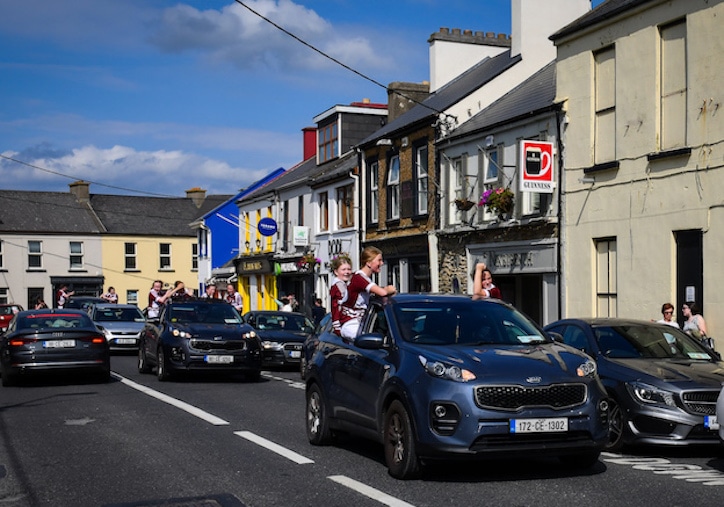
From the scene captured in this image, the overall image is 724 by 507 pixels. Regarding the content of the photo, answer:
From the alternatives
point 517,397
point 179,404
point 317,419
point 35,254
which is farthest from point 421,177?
point 35,254

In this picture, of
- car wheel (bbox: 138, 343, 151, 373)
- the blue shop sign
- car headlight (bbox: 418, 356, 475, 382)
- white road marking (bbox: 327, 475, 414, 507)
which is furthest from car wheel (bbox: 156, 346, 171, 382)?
the blue shop sign

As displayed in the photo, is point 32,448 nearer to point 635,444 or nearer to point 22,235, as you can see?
point 635,444

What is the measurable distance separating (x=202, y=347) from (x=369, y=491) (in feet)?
36.0

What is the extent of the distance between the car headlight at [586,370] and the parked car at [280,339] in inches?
560

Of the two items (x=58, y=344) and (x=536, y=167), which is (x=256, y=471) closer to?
(x=58, y=344)

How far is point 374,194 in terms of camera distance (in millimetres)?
34062

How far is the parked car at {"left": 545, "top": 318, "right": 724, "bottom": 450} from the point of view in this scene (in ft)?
31.4

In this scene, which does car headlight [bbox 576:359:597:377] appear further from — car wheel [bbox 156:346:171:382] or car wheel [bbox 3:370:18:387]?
car wheel [bbox 3:370:18:387]

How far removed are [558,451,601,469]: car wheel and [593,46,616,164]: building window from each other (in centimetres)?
1267

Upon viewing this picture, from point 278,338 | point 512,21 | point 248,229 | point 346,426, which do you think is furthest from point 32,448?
point 248,229

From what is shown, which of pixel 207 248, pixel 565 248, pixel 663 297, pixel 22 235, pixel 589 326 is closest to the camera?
pixel 589 326

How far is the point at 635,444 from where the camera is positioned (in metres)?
9.79

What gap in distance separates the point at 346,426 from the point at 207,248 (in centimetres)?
4950

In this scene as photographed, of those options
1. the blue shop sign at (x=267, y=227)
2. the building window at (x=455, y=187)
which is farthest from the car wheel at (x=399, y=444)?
the blue shop sign at (x=267, y=227)
